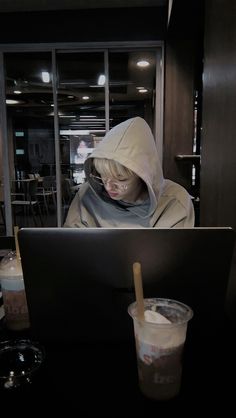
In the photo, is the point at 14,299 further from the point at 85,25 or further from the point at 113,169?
the point at 85,25

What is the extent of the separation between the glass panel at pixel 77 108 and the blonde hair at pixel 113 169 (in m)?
2.66

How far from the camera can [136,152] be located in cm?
124

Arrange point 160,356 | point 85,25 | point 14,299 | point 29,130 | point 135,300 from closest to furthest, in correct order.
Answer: point 160,356 < point 135,300 < point 14,299 < point 85,25 < point 29,130

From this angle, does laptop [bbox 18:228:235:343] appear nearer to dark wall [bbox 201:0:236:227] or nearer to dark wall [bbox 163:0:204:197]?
dark wall [bbox 201:0:236:227]

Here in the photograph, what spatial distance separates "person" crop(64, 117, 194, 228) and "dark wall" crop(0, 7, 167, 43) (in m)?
2.78

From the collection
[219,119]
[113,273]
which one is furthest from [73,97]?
[113,273]

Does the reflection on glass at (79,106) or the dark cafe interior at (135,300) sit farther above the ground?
the reflection on glass at (79,106)

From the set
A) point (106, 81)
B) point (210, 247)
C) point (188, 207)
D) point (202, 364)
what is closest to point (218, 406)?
point (202, 364)

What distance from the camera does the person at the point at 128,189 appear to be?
1257mm

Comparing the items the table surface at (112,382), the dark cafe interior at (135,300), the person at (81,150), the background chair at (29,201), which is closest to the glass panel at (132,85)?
the person at (81,150)

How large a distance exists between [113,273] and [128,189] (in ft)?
2.26

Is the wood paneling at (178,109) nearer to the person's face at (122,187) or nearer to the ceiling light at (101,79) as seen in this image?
the ceiling light at (101,79)

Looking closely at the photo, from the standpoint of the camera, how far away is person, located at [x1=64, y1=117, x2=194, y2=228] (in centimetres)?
126

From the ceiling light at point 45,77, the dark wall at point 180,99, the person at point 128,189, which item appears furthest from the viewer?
the ceiling light at point 45,77
